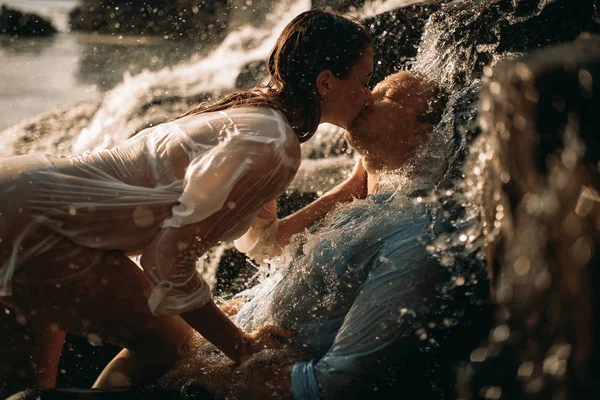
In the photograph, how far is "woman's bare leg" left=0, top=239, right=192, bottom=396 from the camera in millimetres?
2570

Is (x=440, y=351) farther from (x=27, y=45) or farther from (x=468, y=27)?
(x=27, y=45)

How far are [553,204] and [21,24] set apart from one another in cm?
1633

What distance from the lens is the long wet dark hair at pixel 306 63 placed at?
2850mm

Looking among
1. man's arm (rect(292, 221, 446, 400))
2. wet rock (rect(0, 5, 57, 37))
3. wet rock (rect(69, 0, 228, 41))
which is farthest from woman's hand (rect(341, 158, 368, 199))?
wet rock (rect(0, 5, 57, 37))

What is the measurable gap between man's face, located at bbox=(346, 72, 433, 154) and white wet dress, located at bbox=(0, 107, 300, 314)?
0.60 m

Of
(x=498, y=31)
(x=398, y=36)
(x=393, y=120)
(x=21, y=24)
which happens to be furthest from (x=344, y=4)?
(x=21, y=24)

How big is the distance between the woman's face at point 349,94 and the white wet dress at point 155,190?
38 cm

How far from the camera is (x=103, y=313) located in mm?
2623

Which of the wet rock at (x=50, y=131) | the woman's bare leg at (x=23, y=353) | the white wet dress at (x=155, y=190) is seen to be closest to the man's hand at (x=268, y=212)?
the white wet dress at (x=155, y=190)

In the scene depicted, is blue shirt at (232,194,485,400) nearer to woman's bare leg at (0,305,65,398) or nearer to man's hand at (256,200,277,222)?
man's hand at (256,200,277,222)

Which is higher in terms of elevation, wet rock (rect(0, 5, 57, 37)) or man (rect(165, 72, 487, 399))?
man (rect(165, 72, 487, 399))

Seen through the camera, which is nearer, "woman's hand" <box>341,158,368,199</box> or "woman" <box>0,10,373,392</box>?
"woman" <box>0,10,373,392</box>

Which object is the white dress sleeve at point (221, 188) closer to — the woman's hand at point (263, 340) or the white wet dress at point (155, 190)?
the white wet dress at point (155, 190)

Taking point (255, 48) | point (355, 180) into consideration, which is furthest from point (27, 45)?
point (355, 180)
